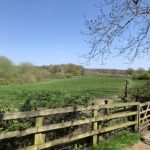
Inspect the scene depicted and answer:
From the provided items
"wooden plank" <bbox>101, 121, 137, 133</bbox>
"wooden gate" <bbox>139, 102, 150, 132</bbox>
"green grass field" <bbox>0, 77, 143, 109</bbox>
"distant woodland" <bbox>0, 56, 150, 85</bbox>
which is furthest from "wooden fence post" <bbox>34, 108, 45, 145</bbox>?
"distant woodland" <bbox>0, 56, 150, 85</bbox>

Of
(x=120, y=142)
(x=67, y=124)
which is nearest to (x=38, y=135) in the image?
(x=67, y=124)

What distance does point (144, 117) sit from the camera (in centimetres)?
1265

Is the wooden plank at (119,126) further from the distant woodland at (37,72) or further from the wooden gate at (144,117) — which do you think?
the distant woodland at (37,72)

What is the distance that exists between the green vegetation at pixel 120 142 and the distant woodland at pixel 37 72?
53.6 meters

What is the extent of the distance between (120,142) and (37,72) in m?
90.4

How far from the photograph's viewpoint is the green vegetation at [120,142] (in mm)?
8688

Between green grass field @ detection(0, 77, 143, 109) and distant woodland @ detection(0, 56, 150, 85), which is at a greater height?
distant woodland @ detection(0, 56, 150, 85)

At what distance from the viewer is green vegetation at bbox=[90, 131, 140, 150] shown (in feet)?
28.5

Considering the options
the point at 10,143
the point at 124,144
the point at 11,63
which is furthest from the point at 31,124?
the point at 11,63

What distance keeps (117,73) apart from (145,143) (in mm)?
109850

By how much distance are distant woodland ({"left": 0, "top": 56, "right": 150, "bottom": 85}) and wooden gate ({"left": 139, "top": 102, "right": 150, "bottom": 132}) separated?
165 ft

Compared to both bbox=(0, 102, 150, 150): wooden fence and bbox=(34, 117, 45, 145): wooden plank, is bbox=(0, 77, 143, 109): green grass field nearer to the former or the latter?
bbox=(0, 102, 150, 150): wooden fence

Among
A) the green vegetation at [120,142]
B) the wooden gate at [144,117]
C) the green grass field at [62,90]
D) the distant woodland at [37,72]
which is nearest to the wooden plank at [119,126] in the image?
the green vegetation at [120,142]

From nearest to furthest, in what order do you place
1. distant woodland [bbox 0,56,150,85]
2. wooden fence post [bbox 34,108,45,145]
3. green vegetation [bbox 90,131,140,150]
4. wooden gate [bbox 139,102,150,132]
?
wooden fence post [bbox 34,108,45,145] < green vegetation [bbox 90,131,140,150] < wooden gate [bbox 139,102,150,132] < distant woodland [bbox 0,56,150,85]
